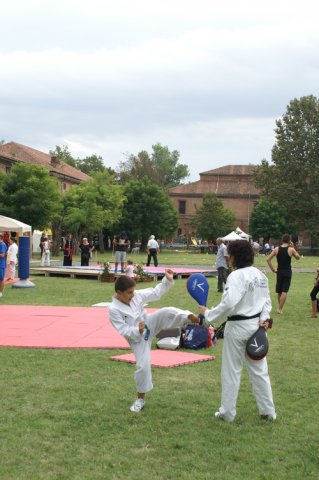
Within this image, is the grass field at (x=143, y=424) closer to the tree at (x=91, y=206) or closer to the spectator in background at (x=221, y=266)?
the spectator in background at (x=221, y=266)

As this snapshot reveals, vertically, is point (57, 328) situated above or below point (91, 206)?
below

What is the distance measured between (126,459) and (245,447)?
1.01 meters

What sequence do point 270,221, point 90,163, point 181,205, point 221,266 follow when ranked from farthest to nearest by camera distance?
1. point 90,163
2. point 181,205
3. point 270,221
4. point 221,266

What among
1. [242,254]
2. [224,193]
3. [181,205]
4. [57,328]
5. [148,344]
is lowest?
[57,328]

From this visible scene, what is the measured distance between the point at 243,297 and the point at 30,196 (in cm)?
3967

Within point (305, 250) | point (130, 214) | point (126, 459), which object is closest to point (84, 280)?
point (126, 459)

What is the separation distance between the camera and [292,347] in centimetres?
1023

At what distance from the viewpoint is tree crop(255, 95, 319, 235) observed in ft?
210

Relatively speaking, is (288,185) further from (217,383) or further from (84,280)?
(217,383)

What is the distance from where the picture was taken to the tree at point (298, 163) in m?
64.1

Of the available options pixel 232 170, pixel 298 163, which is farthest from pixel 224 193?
pixel 298 163

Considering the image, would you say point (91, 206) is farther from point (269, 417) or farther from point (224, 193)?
point (269, 417)

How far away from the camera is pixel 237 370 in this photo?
5941 mm

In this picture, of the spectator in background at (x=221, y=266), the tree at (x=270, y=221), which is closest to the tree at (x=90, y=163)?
the tree at (x=270, y=221)
